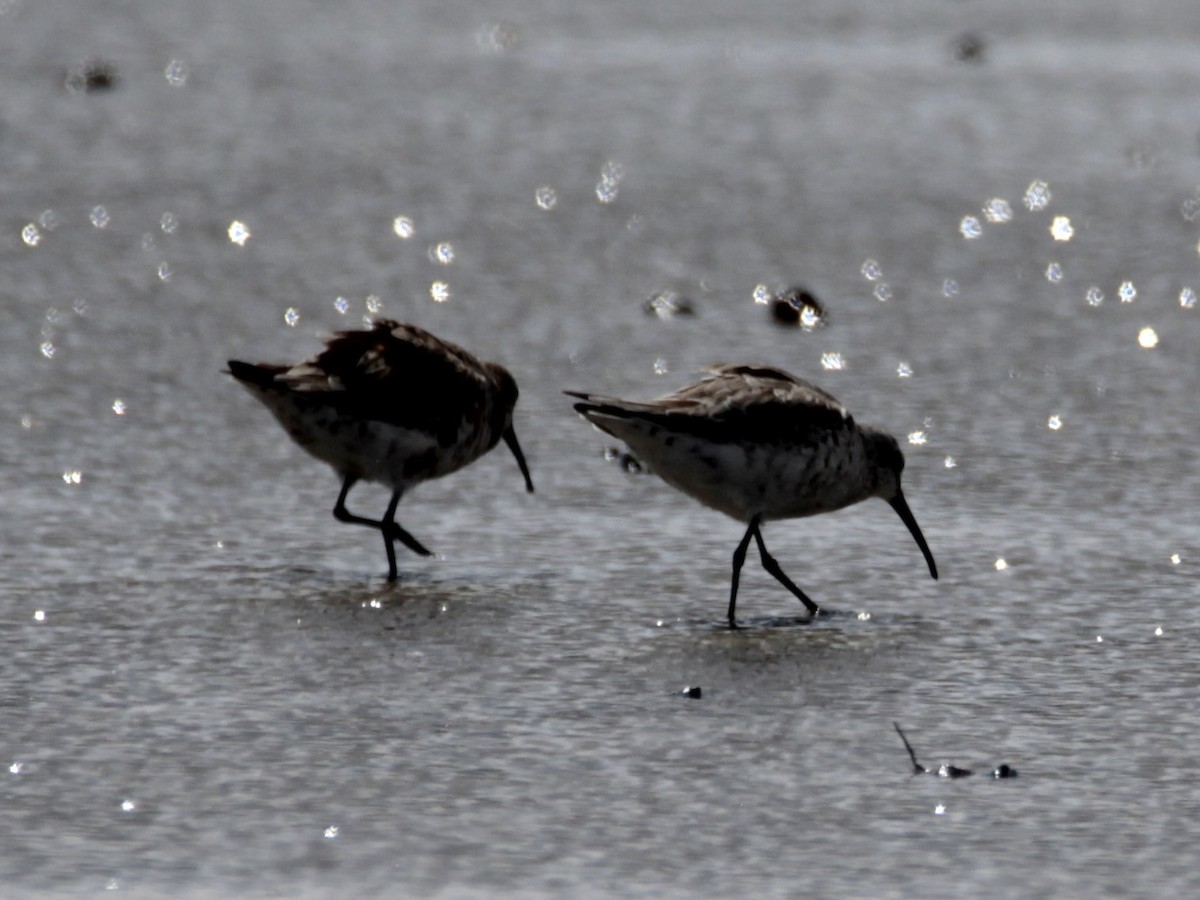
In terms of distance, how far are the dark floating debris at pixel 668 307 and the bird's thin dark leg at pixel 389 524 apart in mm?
3702

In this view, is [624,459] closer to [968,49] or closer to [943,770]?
[943,770]

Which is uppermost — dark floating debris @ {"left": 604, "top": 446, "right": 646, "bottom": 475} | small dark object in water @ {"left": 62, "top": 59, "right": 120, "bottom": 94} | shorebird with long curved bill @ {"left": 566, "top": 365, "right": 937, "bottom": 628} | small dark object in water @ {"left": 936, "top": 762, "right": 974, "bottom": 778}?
small dark object in water @ {"left": 62, "top": 59, "right": 120, "bottom": 94}

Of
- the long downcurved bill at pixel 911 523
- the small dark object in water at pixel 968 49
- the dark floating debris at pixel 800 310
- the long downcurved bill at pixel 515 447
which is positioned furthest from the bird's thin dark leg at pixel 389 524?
the small dark object in water at pixel 968 49

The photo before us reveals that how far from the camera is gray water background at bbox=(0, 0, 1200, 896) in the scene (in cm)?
563

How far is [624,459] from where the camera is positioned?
9852mm


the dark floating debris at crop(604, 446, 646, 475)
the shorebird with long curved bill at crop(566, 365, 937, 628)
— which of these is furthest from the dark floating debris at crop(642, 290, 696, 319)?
the shorebird with long curved bill at crop(566, 365, 937, 628)

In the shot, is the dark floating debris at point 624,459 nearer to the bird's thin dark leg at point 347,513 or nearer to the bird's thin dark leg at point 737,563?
the bird's thin dark leg at point 347,513

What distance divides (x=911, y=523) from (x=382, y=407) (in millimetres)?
1980

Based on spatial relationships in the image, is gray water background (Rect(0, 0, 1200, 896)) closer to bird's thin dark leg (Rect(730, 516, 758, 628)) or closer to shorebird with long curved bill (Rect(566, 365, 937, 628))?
bird's thin dark leg (Rect(730, 516, 758, 628))

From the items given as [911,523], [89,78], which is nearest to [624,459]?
[911,523]

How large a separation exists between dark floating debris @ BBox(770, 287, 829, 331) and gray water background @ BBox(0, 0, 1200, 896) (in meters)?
0.23

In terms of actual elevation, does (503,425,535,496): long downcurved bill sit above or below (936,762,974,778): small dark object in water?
above

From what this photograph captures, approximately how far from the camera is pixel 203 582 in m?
7.97

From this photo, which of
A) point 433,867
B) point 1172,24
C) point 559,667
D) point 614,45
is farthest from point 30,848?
point 1172,24
